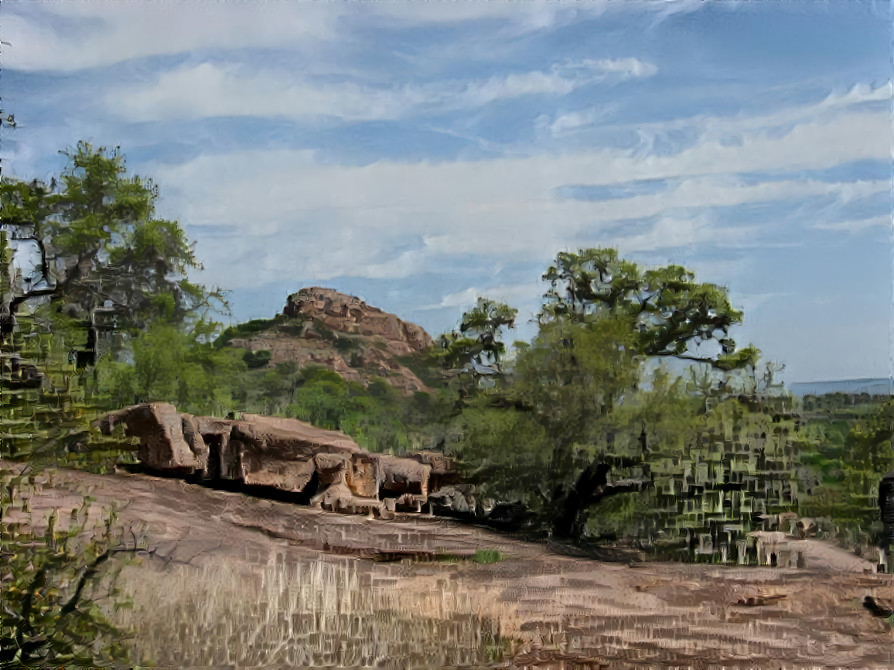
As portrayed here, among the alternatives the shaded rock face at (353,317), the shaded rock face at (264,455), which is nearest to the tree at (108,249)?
the shaded rock face at (264,455)

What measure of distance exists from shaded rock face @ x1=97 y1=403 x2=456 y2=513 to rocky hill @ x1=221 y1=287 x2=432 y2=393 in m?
42.8

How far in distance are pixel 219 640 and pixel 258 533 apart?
7580 mm

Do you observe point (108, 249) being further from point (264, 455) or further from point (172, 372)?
point (264, 455)

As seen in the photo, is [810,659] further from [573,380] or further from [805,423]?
[805,423]

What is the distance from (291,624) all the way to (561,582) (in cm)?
633

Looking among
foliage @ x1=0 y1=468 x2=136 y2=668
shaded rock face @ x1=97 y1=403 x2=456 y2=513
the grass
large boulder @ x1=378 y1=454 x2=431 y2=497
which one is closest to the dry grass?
foliage @ x1=0 y1=468 x2=136 y2=668

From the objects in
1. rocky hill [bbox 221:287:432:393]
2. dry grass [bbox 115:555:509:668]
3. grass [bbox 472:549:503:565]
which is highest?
rocky hill [bbox 221:287:432:393]

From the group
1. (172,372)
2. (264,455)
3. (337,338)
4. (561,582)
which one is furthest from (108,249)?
(337,338)

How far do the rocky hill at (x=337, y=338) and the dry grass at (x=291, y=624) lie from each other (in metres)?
Answer: 55.5

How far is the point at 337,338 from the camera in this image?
252ft

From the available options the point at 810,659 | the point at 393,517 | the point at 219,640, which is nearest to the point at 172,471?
the point at 393,517

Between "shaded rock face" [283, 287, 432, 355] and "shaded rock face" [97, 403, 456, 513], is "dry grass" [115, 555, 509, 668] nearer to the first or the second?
"shaded rock face" [97, 403, 456, 513]

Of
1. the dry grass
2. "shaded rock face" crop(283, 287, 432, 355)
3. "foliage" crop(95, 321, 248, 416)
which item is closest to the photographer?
the dry grass

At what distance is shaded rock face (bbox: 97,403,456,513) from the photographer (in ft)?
63.3
